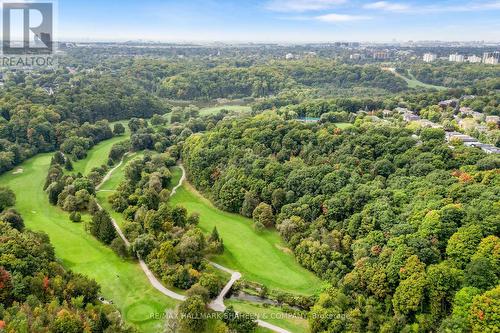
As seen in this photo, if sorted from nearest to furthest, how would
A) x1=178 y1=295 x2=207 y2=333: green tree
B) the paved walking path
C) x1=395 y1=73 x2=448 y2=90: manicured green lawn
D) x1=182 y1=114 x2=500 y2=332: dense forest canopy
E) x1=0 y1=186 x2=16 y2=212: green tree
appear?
x1=178 y1=295 x2=207 y2=333: green tree
x1=182 y1=114 x2=500 y2=332: dense forest canopy
the paved walking path
x1=0 y1=186 x2=16 y2=212: green tree
x1=395 y1=73 x2=448 y2=90: manicured green lawn

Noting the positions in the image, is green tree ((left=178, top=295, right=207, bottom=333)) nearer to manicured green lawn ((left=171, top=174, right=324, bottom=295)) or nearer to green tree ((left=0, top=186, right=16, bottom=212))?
manicured green lawn ((left=171, top=174, right=324, bottom=295))

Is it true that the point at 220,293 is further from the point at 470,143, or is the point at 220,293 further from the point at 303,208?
the point at 470,143

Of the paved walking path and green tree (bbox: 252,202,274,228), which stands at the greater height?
green tree (bbox: 252,202,274,228)

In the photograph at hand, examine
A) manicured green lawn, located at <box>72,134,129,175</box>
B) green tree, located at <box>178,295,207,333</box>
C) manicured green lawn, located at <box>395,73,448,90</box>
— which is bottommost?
green tree, located at <box>178,295,207,333</box>

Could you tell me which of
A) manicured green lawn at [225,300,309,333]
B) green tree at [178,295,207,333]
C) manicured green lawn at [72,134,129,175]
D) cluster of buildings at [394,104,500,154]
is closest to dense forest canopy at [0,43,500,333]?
green tree at [178,295,207,333]

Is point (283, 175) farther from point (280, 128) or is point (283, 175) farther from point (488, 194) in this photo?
point (488, 194)

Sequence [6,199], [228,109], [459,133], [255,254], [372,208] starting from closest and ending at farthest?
[372,208], [255,254], [6,199], [459,133], [228,109]

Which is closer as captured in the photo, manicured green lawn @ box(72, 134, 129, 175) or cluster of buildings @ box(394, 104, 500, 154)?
cluster of buildings @ box(394, 104, 500, 154)

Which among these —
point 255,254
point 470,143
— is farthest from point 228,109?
point 255,254
